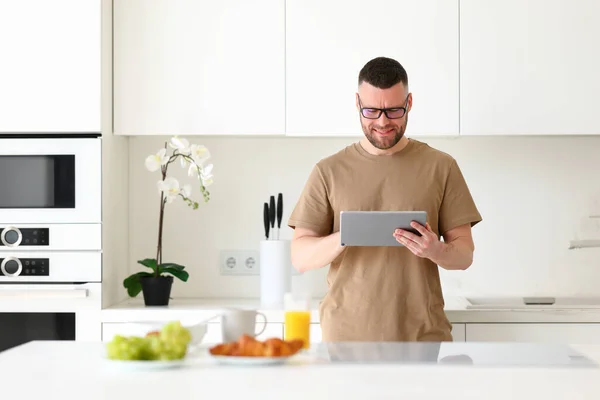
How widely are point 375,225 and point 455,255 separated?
11.9 inches

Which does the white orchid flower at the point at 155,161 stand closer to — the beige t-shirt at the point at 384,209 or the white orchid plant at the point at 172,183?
the white orchid plant at the point at 172,183

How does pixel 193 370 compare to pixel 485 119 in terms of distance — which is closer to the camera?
pixel 193 370

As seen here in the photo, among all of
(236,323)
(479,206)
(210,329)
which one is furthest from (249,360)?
(479,206)

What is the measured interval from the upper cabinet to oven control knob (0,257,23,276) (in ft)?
2.06

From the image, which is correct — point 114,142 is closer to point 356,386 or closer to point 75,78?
point 75,78

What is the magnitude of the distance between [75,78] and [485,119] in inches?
58.5

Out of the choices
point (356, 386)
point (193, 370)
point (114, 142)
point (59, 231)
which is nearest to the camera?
point (356, 386)

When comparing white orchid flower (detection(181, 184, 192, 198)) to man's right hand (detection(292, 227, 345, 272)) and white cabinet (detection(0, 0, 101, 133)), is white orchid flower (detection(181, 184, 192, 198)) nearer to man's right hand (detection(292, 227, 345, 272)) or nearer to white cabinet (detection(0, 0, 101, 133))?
white cabinet (detection(0, 0, 101, 133))

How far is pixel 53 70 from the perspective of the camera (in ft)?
10.5

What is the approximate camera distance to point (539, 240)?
3.64 m

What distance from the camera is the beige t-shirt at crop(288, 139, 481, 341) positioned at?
7.85 feet

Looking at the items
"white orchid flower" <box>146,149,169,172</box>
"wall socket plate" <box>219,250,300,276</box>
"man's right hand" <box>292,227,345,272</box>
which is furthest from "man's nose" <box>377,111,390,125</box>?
"wall socket plate" <box>219,250,300,276</box>

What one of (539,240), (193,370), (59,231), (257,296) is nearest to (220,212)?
(257,296)

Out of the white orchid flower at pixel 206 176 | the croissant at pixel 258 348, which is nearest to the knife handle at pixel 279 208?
the white orchid flower at pixel 206 176
